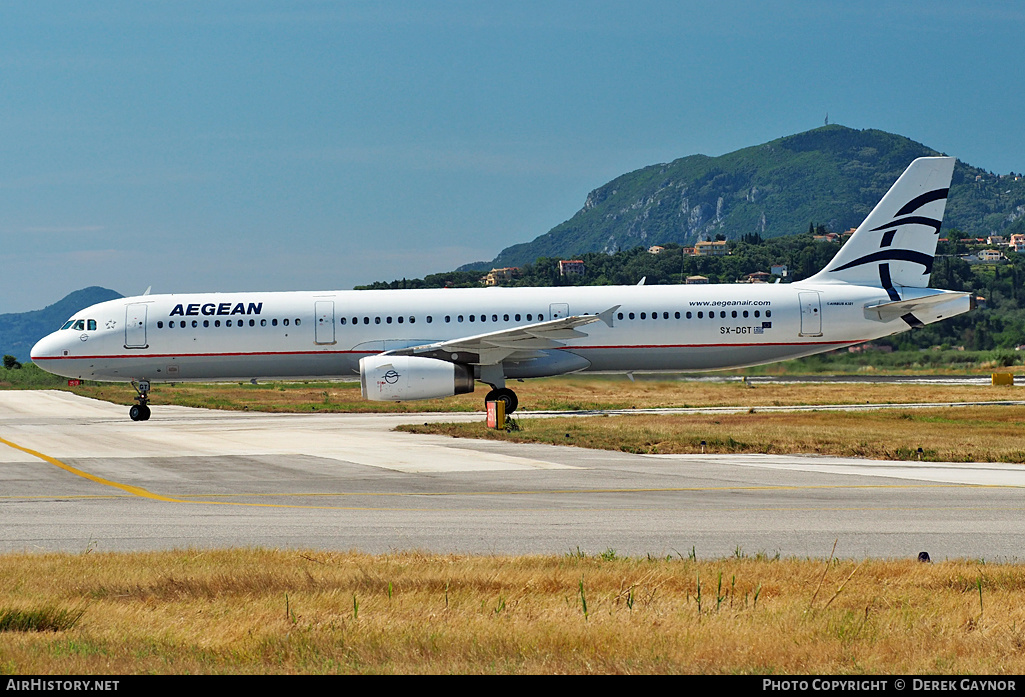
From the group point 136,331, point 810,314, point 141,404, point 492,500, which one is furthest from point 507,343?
point 492,500

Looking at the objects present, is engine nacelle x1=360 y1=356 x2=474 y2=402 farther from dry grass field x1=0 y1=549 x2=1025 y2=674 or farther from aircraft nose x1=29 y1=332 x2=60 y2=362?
dry grass field x1=0 y1=549 x2=1025 y2=674

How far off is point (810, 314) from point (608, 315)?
7.02m

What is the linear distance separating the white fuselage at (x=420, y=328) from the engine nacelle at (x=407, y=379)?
2.49 m

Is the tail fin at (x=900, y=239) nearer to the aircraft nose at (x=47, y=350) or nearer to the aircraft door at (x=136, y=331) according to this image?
the aircraft door at (x=136, y=331)

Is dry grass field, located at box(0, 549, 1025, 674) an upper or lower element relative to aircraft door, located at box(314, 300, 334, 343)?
lower

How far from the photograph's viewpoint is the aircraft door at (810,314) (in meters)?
34.4

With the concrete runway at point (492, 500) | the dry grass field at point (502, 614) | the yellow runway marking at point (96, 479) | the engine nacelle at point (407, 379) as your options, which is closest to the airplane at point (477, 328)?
the engine nacelle at point (407, 379)

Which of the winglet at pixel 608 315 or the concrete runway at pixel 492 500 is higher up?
the winglet at pixel 608 315

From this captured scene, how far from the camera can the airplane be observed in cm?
3366

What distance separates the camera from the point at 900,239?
35.4m

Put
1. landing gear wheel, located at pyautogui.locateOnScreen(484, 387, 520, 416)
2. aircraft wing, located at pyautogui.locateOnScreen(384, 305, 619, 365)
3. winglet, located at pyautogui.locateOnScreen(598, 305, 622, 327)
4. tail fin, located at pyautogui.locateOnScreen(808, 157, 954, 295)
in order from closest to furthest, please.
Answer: winglet, located at pyautogui.locateOnScreen(598, 305, 622, 327), aircraft wing, located at pyautogui.locateOnScreen(384, 305, 619, 365), landing gear wheel, located at pyautogui.locateOnScreen(484, 387, 520, 416), tail fin, located at pyautogui.locateOnScreen(808, 157, 954, 295)

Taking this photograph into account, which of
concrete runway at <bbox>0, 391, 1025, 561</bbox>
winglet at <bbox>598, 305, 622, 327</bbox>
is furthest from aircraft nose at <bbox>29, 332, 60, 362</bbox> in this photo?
winglet at <bbox>598, 305, 622, 327</bbox>

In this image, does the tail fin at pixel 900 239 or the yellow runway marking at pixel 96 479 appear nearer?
the yellow runway marking at pixel 96 479

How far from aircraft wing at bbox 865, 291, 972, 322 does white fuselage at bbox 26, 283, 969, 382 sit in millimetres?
185
